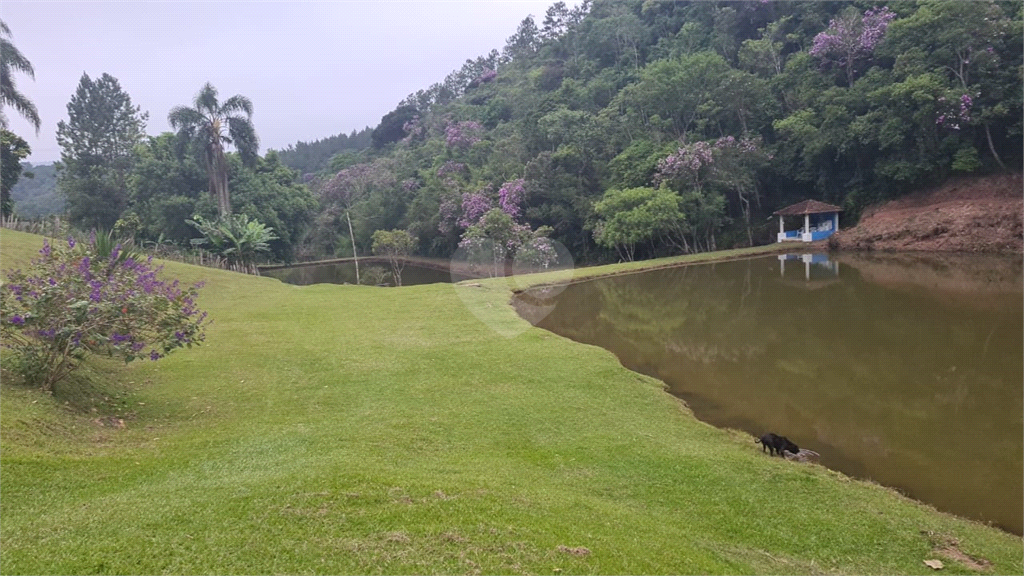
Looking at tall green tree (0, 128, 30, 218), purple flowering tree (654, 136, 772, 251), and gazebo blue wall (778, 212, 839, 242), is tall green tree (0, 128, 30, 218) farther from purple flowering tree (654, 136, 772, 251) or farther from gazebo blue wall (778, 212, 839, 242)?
gazebo blue wall (778, 212, 839, 242)

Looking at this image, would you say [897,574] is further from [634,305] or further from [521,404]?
[634,305]

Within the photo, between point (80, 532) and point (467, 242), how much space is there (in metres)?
25.7

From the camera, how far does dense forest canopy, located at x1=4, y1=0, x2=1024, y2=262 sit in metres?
26.8

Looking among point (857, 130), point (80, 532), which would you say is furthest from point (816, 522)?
point (857, 130)

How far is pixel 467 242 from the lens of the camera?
29391 millimetres

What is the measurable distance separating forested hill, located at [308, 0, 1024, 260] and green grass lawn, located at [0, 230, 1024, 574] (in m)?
20.7

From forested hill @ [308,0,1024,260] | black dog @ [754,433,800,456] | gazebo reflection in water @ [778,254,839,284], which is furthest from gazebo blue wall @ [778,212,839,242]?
black dog @ [754,433,800,456]

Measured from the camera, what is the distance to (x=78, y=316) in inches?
260

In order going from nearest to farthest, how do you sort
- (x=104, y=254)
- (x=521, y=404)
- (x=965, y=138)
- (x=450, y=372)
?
(x=521, y=404) → (x=450, y=372) → (x=104, y=254) → (x=965, y=138)

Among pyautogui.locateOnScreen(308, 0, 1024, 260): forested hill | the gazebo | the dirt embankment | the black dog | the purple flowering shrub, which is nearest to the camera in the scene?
the purple flowering shrub

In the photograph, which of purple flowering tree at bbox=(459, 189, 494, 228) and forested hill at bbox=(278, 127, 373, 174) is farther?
forested hill at bbox=(278, 127, 373, 174)

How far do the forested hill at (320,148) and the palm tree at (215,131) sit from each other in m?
63.2

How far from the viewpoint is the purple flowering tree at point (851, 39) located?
103 feet

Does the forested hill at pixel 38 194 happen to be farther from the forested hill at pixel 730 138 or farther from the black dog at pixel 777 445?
the black dog at pixel 777 445
